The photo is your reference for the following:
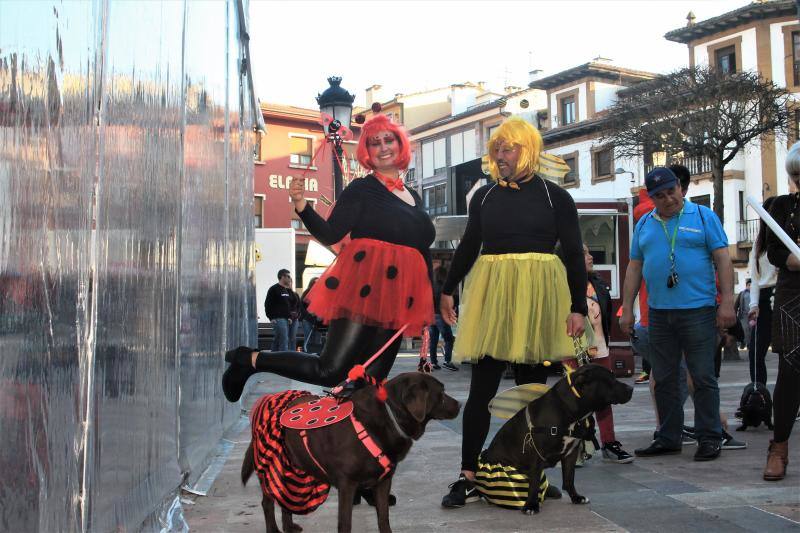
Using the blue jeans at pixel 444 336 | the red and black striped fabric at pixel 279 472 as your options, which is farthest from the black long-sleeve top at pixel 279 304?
the red and black striped fabric at pixel 279 472

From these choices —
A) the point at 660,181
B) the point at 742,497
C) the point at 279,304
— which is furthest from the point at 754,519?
the point at 279,304

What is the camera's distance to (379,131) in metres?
4.29

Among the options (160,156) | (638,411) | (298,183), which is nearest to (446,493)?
(298,183)

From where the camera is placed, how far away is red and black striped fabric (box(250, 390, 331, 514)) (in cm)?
342

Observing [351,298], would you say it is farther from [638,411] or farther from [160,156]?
[638,411]

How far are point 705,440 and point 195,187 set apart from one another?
3.42m

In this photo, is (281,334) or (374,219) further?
(281,334)

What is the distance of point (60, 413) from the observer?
85.4 inches

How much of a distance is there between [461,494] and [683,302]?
220cm

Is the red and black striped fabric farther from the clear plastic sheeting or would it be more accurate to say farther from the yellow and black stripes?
the yellow and black stripes

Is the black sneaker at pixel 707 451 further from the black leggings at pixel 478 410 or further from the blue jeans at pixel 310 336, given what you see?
the blue jeans at pixel 310 336

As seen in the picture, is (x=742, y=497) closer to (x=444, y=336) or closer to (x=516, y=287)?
(x=516, y=287)

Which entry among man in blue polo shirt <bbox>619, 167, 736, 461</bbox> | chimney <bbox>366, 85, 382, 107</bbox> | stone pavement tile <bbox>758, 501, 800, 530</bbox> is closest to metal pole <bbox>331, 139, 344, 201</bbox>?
man in blue polo shirt <bbox>619, 167, 736, 461</bbox>

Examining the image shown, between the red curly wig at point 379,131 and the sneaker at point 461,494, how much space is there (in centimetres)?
154
